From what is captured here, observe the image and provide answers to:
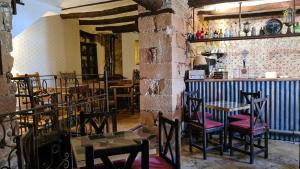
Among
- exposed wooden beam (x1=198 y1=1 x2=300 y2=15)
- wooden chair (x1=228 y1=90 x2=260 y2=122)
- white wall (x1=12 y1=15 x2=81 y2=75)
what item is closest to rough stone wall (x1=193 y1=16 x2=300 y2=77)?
exposed wooden beam (x1=198 y1=1 x2=300 y2=15)

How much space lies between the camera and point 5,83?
236 centimetres

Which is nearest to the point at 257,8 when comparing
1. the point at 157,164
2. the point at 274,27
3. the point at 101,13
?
the point at 274,27

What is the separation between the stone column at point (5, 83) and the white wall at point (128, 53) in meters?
5.70

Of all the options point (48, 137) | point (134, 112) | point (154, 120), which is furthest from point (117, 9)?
point (48, 137)

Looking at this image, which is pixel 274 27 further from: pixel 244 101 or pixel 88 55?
pixel 88 55

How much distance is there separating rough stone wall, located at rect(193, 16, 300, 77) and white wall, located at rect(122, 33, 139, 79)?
2662 mm

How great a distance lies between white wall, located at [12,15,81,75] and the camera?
241 inches

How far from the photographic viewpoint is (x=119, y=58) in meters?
8.64

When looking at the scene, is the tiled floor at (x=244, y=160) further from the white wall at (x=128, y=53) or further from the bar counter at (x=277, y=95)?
the white wall at (x=128, y=53)

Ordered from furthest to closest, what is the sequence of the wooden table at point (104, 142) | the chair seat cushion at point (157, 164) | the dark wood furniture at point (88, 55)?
the dark wood furniture at point (88, 55) < the chair seat cushion at point (157, 164) < the wooden table at point (104, 142)

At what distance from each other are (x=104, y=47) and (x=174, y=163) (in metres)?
7.07

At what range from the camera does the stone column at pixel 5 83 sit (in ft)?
7.61

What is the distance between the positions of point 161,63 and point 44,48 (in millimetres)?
3793

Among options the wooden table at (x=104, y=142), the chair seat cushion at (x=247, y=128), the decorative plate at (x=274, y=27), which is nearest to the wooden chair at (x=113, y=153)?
the wooden table at (x=104, y=142)
